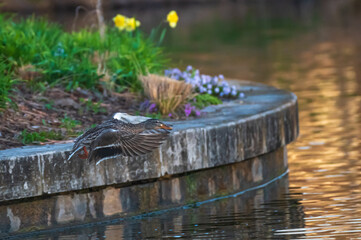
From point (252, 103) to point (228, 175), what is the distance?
3.39ft

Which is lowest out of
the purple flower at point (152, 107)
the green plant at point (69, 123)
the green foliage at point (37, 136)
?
the green foliage at point (37, 136)

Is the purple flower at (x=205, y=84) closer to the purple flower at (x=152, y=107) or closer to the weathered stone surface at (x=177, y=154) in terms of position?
the weathered stone surface at (x=177, y=154)

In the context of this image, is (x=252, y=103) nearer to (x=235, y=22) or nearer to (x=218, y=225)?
(x=218, y=225)

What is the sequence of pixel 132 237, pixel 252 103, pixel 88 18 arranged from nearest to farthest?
pixel 132 237 → pixel 252 103 → pixel 88 18

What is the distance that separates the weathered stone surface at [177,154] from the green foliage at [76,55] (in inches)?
38.5

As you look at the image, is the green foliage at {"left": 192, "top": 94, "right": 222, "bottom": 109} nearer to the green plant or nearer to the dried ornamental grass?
the dried ornamental grass

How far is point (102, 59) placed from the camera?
7.85 metres

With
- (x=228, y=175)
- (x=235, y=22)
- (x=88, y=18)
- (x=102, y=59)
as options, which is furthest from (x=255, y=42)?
(x=228, y=175)

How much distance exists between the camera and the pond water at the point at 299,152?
5.71m

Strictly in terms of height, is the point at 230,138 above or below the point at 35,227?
above

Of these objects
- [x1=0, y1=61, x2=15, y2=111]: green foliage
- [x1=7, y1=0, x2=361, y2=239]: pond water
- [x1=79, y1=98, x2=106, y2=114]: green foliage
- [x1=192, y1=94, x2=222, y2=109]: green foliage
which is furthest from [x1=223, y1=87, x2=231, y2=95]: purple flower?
[x1=0, y1=61, x2=15, y2=111]: green foliage

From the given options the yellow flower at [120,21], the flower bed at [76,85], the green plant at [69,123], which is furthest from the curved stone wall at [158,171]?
the yellow flower at [120,21]

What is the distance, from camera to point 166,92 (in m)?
7.12

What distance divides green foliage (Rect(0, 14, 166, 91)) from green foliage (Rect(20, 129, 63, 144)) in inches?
40.2
